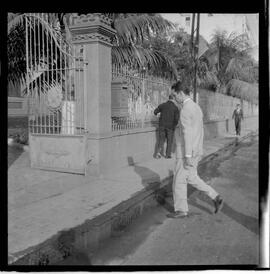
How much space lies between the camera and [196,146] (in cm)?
483

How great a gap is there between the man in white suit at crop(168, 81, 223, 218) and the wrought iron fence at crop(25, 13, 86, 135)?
304 cm

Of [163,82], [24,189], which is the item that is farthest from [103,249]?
[163,82]

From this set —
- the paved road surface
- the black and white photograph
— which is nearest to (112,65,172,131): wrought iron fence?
the black and white photograph

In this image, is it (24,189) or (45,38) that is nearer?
(24,189)

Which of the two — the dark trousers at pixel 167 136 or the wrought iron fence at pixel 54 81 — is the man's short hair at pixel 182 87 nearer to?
the wrought iron fence at pixel 54 81

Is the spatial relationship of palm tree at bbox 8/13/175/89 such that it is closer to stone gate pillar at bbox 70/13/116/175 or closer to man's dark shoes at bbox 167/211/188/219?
stone gate pillar at bbox 70/13/116/175

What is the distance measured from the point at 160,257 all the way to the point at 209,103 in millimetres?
14388

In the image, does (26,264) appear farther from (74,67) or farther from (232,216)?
(74,67)

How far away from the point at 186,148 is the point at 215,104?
46.2 ft

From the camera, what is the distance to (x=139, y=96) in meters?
9.89

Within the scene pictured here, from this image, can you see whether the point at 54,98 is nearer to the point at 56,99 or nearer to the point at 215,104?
the point at 56,99

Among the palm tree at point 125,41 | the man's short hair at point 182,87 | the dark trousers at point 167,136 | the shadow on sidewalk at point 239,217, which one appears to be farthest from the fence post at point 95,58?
the dark trousers at point 167,136

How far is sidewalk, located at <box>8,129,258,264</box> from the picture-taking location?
398cm

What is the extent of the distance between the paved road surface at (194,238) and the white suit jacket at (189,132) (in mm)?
930
